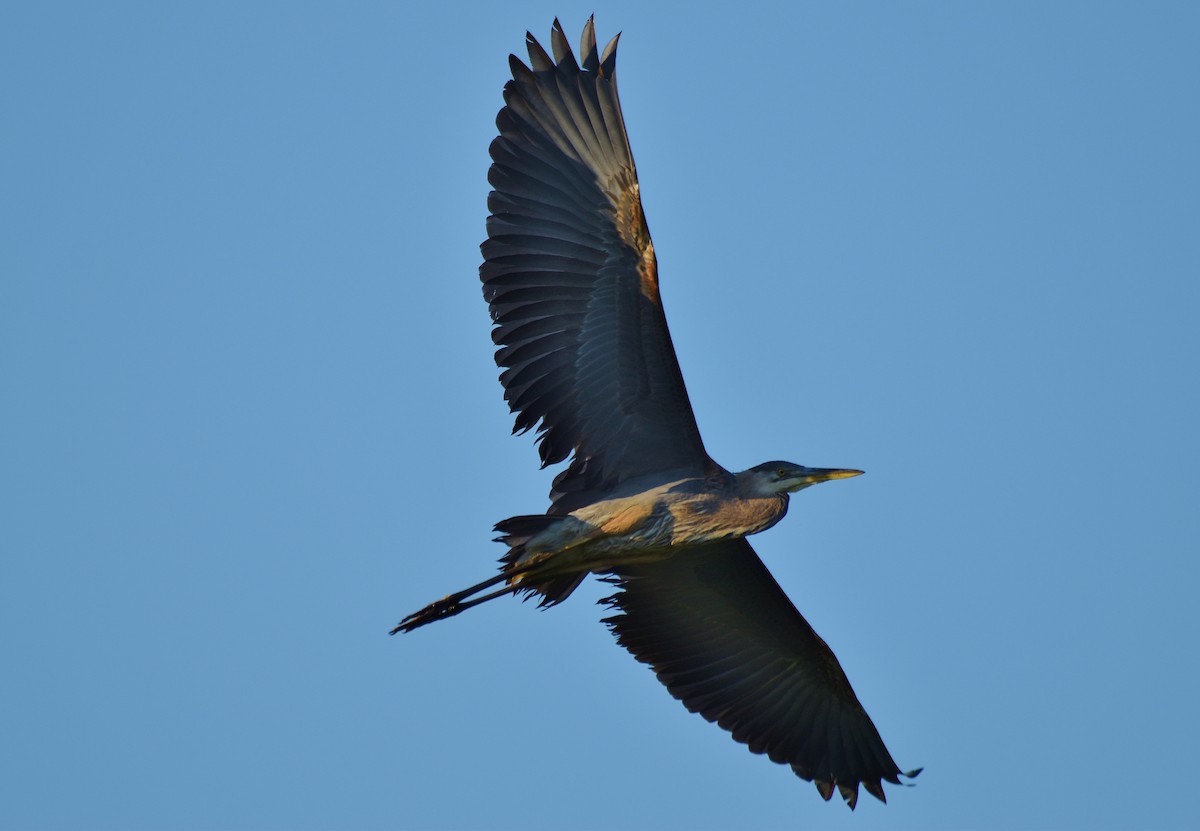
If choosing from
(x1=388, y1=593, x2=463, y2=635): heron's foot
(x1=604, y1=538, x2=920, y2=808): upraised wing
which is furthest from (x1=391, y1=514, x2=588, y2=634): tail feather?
(x1=604, y1=538, x2=920, y2=808): upraised wing

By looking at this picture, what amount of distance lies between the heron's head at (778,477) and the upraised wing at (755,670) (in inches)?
57.9

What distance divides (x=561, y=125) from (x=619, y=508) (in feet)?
8.74

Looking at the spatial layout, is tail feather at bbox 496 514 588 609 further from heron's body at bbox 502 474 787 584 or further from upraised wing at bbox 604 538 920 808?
upraised wing at bbox 604 538 920 808

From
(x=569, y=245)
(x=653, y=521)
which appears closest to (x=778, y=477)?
(x=653, y=521)

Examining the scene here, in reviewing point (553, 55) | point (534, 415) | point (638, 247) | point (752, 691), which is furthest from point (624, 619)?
point (553, 55)

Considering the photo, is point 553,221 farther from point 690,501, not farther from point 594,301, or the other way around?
point 690,501

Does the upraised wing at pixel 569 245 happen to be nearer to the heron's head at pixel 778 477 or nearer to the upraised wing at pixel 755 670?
the heron's head at pixel 778 477

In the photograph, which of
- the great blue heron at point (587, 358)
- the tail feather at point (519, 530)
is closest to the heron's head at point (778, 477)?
the great blue heron at point (587, 358)

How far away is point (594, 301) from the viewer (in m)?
11.8

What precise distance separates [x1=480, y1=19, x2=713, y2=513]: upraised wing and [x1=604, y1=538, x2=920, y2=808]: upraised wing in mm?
2150

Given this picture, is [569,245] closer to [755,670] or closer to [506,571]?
[506,571]

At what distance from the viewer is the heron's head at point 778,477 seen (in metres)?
12.1

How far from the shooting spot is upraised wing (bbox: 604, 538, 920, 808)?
13500 millimetres

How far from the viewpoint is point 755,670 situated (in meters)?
13.8
